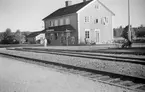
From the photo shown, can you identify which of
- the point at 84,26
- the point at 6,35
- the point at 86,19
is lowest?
the point at 6,35

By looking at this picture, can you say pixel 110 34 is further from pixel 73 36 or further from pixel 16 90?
pixel 16 90

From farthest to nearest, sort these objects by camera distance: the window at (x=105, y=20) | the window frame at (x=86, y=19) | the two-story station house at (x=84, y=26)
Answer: the window at (x=105, y=20)
the window frame at (x=86, y=19)
the two-story station house at (x=84, y=26)

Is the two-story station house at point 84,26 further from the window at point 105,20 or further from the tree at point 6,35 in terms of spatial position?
the tree at point 6,35

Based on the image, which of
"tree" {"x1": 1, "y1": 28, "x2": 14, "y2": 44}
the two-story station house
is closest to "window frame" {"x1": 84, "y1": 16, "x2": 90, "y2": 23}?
the two-story station house

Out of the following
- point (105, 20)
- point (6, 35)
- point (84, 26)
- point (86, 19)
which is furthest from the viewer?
point (105, 20)

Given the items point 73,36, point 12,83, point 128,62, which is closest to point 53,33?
point 73,36

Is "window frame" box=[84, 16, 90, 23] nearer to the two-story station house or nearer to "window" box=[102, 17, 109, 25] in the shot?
the two-story station house

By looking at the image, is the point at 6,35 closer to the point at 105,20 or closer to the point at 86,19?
the point at 86,19

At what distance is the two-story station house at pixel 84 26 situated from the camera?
28359 millimetres

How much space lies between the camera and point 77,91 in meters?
4.27

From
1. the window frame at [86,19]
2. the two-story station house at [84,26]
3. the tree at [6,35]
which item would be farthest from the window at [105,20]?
the tree at [6,35]

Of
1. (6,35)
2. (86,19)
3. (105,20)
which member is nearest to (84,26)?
(86,19)

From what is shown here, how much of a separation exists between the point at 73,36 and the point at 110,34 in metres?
6.95

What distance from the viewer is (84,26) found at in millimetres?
28781
